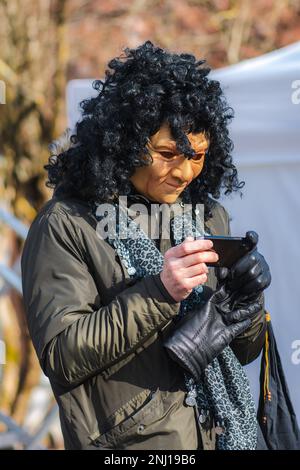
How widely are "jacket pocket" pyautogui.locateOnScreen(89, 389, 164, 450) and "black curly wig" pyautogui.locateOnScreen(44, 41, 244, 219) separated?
0.49 m

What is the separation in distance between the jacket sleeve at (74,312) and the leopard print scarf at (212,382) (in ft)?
0.31

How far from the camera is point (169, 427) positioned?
76.5 inches

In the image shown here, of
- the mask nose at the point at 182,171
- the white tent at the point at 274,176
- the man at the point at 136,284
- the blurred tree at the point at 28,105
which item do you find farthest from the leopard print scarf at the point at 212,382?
the blurred tree at the point at 28,105

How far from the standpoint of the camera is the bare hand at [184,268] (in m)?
1.83

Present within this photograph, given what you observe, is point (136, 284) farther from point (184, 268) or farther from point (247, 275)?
point (247, 275)

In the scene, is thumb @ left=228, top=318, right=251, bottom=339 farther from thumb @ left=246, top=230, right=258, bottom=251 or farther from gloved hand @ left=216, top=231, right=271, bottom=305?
thumb @ left=246, top=230, right=258, bottom=251

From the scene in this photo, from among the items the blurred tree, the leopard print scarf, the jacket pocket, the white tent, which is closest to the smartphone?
the leopard print scarf

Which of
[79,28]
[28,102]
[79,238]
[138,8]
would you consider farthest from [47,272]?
[79,28]

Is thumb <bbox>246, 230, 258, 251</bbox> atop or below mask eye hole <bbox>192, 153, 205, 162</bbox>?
below

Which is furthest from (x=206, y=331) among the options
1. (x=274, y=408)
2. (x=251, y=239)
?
(x=274, y=408)

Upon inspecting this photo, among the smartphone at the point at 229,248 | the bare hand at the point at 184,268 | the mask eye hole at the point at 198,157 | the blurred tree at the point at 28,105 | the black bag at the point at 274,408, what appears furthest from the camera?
the blurred tree at the point at 28,105

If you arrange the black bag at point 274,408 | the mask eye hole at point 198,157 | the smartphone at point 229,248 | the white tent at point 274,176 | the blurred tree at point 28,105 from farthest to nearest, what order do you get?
the blurred tree at point 28,105 < the white tent at point 274,176 < the black bag at point 274,408 < the mask eye hole at point 198,157 < the smartphone at point 229,248

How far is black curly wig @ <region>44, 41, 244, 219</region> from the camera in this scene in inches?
78.7

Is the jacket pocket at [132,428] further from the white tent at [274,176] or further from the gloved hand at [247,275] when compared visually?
the white tent at [274,176]
